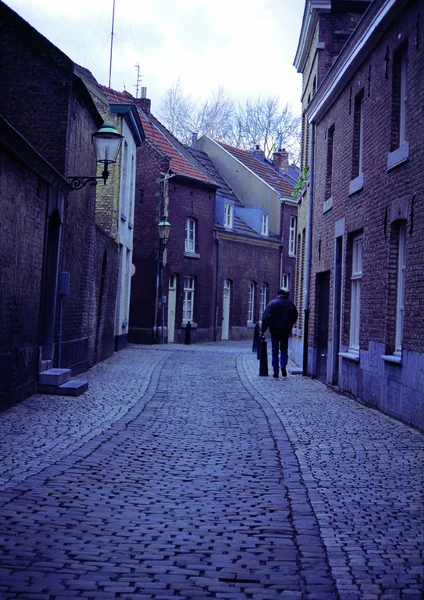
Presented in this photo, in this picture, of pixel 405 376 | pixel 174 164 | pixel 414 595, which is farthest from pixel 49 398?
pixel 174 164

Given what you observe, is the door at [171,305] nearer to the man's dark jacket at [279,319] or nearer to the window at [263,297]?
the window at [263,297]

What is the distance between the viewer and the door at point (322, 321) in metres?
17.7

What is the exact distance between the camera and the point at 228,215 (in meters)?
39.8

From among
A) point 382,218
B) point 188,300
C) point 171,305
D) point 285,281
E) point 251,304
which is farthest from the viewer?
point 285,281

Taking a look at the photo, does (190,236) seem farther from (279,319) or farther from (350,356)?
(350,356)

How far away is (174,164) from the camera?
34.7 m

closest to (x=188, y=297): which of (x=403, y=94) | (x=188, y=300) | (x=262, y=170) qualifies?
(x=188, y=300)

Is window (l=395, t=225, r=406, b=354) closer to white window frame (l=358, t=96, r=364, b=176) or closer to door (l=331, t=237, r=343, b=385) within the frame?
white window frame (l=358, t=96, r=364, b=176)

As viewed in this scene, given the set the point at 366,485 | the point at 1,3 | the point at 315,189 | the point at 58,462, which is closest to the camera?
the point at 366,485

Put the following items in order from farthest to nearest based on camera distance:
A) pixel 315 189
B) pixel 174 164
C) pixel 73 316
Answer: pixel 174 164 → pixel 315 189 → pixel 73 316

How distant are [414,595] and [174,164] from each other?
103 ft

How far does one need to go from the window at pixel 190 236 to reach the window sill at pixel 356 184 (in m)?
21.3

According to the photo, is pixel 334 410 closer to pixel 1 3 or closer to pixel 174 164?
pixel 1 3

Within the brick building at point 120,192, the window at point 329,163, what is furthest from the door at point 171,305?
the window at point 329,163
